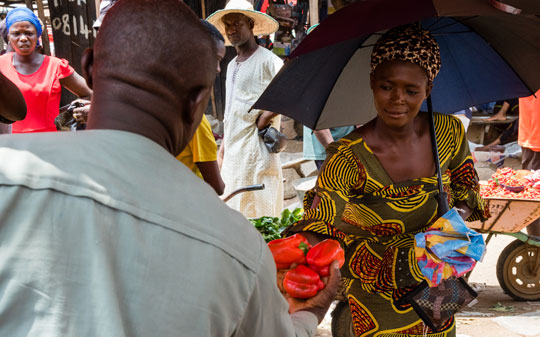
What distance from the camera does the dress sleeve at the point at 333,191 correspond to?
2342 millimetres

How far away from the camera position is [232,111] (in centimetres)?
554

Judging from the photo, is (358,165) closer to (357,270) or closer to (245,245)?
(357,270)

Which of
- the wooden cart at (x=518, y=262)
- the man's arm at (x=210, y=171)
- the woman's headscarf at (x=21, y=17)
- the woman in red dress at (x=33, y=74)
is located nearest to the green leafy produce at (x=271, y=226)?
the man's arm at (x=210, y=171)

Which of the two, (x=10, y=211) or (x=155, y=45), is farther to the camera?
(x=155, y=45)

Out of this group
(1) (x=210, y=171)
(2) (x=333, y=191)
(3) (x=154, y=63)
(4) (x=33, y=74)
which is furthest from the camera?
(4) (x=33, y=74)

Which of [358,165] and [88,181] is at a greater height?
[88,181]

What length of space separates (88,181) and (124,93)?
0.25 m

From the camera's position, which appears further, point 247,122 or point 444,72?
point 247,122

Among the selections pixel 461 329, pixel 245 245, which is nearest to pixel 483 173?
pixel 461 329

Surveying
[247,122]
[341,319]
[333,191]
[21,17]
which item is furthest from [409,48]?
[21,17]

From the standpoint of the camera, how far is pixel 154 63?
4.02 ft

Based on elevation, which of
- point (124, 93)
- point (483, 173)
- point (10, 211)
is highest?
point (124, 93)

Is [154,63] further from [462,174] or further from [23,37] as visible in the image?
[23,37]

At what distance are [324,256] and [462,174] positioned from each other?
1025 mm
